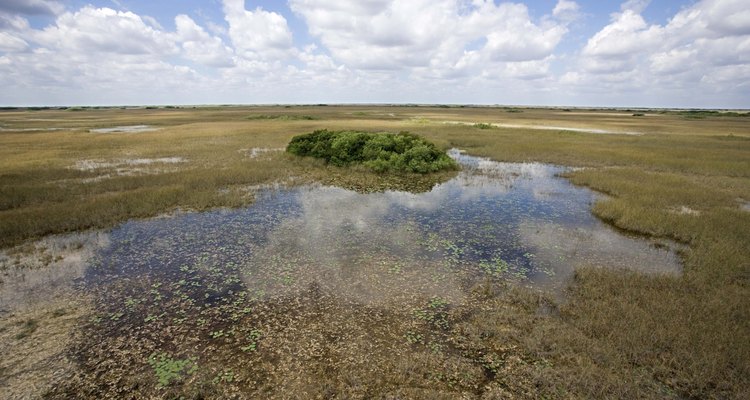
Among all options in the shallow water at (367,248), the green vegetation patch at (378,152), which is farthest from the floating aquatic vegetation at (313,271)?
the green vegetation patch at (378,152)

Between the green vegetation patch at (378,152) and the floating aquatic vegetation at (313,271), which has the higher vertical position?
the green vegetation patch at (378,152)

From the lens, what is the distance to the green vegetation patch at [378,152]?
29406 millimetres

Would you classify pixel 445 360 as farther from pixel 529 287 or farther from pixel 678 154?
pixel 678 154

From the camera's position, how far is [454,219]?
17.9m

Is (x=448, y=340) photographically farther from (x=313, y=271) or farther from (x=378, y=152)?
(x=378, y=152)

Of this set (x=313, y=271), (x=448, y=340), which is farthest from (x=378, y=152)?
(x=448, y=340)

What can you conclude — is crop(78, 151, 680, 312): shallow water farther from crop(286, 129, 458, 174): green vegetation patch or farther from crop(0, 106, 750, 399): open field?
crop(286, 129, 458, 174): green vegetation patch

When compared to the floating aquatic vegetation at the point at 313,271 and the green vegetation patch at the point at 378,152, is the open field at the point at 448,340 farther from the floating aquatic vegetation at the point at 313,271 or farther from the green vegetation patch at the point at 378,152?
the green vegetation patch at the point at 378,152

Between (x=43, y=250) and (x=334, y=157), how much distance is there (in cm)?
2098

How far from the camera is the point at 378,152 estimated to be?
101ft

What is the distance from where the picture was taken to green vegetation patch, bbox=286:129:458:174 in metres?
29.4

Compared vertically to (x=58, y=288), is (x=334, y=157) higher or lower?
higher

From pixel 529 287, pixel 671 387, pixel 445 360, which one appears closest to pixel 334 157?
pixel 529 287

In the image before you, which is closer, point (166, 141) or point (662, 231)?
point (662, 231)
